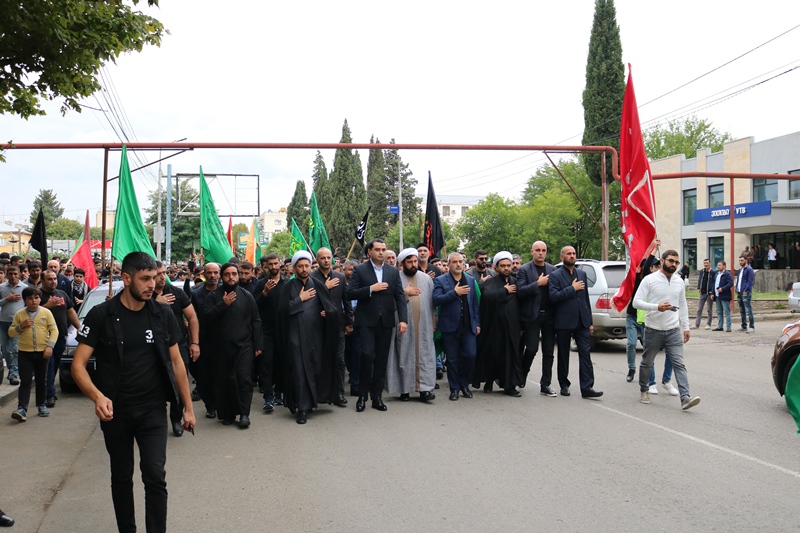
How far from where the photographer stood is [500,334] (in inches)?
395

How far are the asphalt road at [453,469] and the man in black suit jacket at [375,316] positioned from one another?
1.37 feet

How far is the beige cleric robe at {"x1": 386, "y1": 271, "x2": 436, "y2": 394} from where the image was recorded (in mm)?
9453

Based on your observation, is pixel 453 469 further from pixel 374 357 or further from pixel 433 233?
pixel 433 233

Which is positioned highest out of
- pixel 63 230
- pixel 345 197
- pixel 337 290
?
pixel 345 197

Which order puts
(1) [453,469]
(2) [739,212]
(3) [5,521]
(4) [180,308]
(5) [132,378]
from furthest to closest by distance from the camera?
(2) [739,212]
(4) [180,308]
(1) [453,469]
(3) [5,521]
(5) [132,378]

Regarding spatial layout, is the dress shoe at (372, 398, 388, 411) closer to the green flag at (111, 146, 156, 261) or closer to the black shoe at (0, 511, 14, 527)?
the green flag at (111, 146, 156, 261)

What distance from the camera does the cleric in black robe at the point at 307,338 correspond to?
8539 mm

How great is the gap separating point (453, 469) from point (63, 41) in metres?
5.74

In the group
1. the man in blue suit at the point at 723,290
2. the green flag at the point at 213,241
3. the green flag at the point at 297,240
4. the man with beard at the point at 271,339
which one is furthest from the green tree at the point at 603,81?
the man with beard at the point at 271,339

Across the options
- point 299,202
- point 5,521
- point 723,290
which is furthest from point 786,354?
point 299,202

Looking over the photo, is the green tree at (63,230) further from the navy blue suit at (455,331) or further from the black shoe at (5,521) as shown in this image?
the black shoe at (5,521)

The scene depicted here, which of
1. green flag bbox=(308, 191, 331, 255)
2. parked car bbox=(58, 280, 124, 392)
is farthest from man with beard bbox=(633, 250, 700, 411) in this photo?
green flag bbox=(308, 191, 331, 255)

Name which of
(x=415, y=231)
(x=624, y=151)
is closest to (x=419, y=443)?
(x=624, y=151)

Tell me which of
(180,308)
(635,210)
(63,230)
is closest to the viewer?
(180,308)
